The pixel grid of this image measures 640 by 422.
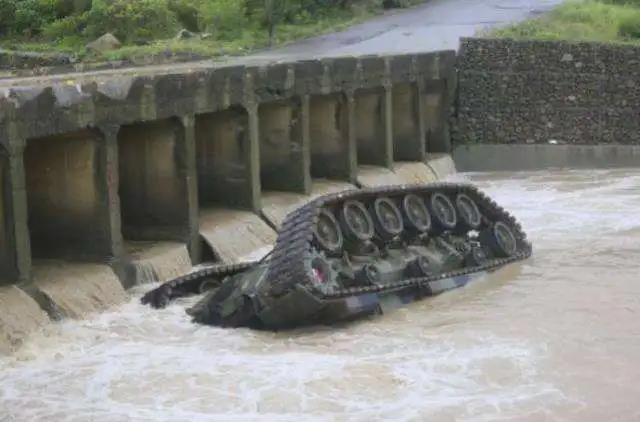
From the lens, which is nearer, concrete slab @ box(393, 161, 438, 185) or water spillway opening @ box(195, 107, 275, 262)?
water spillway opening @ box(195, 107, 275, 262)

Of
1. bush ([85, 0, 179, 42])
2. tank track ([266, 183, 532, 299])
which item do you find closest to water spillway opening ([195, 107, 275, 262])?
tank track ([266, 183, 532, 299])

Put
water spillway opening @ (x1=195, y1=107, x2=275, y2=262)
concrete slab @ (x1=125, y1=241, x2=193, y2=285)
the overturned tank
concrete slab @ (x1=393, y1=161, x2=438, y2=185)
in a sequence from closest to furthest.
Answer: the overturned tank → concrete slab @ (x1=125, y1=241, x2=193, y2=285) → water spillway opening @ (x1=195, y1=107, x2=275, y2=262) → concrete slab @ (x1=393, y1=161, x2=438, y2=185)

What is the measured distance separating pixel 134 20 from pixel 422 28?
10.5 metres

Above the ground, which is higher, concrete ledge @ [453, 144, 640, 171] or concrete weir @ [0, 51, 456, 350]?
concrete weir @ [0, 51, 456, 350]

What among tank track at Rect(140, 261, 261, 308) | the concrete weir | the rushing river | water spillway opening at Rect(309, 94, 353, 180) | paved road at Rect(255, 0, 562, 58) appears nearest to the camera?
the rushing river

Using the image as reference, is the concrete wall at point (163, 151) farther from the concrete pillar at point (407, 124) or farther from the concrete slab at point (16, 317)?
the concrete pillar at point (407, 124)

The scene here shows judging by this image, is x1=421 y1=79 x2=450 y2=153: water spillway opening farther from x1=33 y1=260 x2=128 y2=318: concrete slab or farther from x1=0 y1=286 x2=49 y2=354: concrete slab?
x1=0 y1=286 x2=49 y2=354: concrete slab

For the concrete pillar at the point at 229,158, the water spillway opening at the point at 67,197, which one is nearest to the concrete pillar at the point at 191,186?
the water spillway opening at the point at 67,197

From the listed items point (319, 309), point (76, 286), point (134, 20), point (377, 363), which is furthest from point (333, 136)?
point (134, 20)

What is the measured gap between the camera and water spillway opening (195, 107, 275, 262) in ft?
73.6

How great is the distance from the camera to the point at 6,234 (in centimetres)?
1638

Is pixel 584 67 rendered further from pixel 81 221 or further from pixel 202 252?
pixel 81 221

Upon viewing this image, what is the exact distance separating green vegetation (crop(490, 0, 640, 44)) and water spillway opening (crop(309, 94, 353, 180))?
8.04 m

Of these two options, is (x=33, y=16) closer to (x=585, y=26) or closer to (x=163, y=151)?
(x=585, y=26)
